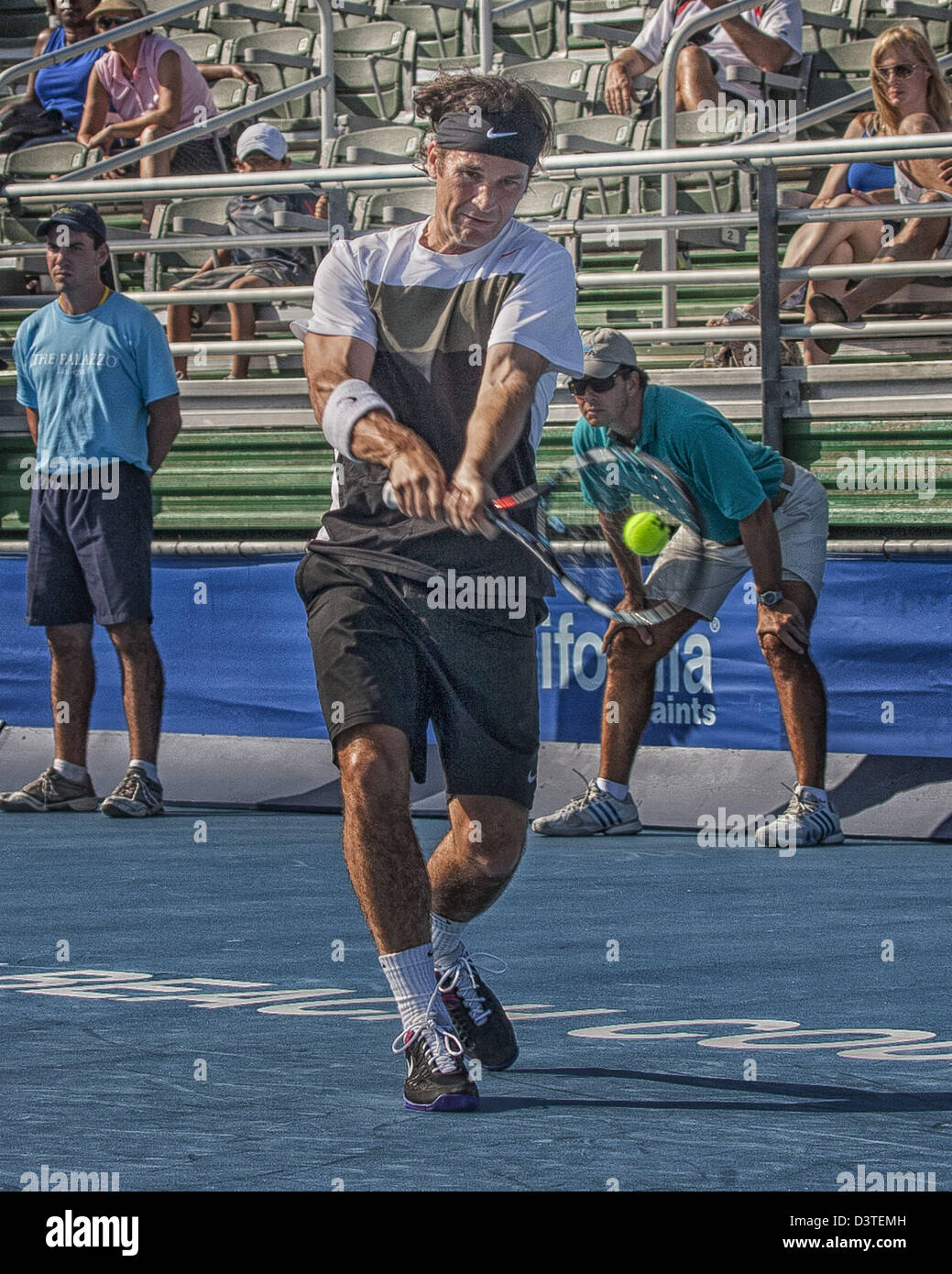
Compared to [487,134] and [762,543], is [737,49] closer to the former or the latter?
[762,543]

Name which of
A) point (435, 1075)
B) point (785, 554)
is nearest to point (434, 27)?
point (785, 554)

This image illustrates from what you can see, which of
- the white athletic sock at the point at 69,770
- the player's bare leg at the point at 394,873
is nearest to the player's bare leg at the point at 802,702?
the white athletic sock at the point at 69,770

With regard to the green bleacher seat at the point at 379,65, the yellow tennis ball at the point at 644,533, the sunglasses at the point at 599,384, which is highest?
the green bleacher seat at the point at 379,65

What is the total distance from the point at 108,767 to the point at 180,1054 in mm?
6099

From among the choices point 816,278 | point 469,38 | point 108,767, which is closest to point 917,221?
point 816,278

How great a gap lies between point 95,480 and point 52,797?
1459 mm

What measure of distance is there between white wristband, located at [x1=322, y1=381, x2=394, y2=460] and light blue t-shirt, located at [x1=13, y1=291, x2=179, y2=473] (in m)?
5.03

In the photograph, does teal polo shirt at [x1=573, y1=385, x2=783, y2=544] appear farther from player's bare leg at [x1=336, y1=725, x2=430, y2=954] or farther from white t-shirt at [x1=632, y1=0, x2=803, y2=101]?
white t-shirt at [x1=632, y1=0, x2=803, y2=101]

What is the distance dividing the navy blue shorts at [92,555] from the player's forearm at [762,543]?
2700 mm

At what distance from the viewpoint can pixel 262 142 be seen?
40.8 feet

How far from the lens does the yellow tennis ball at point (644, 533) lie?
676 centimetres

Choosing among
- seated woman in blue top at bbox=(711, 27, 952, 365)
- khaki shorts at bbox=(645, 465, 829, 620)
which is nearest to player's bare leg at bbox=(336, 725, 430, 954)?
khaki shorts at bbox=(645, 465, 829, 620)

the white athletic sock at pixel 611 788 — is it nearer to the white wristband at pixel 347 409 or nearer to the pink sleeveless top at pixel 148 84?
the white wristband at pixel 347 409

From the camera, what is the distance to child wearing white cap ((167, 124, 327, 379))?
1192cm
